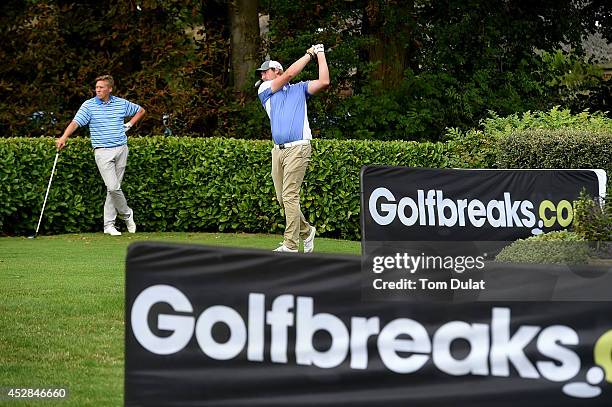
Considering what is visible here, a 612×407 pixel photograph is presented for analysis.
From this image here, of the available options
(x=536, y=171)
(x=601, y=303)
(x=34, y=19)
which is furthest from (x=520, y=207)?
(x=34, y=19)

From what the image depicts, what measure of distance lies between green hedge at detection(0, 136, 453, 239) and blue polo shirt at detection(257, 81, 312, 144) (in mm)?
4328

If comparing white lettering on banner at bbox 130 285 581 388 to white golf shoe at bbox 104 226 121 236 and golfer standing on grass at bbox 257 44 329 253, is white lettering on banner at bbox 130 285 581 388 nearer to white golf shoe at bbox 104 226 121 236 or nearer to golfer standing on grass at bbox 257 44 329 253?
golfer standing on grass at bbox 257 44 329 253

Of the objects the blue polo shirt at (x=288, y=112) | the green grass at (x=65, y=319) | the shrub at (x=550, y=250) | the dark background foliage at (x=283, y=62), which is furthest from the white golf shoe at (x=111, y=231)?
the shrub at (x=550, y=250)

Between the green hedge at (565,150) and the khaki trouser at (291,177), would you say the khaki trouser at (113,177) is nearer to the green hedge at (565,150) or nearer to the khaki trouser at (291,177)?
the khaki trouser at (291,177)

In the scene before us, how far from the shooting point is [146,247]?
4.94 metres

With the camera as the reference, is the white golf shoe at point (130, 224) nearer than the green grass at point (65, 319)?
No

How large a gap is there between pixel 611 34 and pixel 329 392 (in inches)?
832

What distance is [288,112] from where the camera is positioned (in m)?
12.5

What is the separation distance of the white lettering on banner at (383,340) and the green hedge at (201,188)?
11858 millimetres

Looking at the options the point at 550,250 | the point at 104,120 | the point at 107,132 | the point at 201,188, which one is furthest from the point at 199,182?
the point at 550,250

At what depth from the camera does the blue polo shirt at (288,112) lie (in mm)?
12516

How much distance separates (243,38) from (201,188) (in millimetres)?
6248

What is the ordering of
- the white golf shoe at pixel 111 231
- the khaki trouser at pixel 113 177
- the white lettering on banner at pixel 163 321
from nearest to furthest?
the white lettering on banner at pixel 163 321 < the khaki trouser at pixel 113 177 < the white golf shoe at pixel 111 231

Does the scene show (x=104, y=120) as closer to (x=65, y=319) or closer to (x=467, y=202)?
Result: (x=65, y=319)
